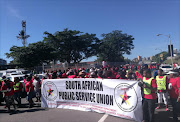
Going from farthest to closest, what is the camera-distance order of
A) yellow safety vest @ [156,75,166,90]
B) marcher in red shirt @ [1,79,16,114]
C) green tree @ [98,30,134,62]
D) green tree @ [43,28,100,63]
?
1. green tree @ [98,30,134,62]
2. green tree @ [43,28,100,63]
3. marcher in red shirt @ [1,79,16,114]
4. yellow safety vest @ [156,75,166,90]

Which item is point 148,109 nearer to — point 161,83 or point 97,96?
point 161,83

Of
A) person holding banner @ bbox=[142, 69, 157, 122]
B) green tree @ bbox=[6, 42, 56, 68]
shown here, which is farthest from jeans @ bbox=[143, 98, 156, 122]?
green tree @ bbox=[6, 42, 56, 68]

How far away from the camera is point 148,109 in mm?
4117

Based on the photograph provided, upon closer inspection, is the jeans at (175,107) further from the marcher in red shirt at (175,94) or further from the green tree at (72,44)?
the green tree at (72,44)

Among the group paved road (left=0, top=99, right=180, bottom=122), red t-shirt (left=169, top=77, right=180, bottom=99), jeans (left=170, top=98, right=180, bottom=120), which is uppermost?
red t-shirt (left=169, top=77, right=180, bottom=99)

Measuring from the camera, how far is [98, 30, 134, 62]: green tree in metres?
46.4

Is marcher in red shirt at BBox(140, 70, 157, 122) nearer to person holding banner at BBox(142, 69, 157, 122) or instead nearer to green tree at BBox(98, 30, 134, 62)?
person holding banner at BBox(142, 69, 157, 122)

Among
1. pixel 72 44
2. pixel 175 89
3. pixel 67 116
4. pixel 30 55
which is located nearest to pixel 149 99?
pixel 175 89

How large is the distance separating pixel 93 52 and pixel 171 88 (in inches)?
1526

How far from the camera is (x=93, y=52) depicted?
141ft

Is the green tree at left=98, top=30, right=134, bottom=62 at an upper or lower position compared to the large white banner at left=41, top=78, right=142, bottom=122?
upper

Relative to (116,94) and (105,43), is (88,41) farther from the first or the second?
(116,94)

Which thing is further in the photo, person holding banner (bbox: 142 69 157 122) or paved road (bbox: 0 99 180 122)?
paved road (bbox: 0 99 180 122)

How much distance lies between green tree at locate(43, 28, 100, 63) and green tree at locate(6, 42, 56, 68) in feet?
18.6
